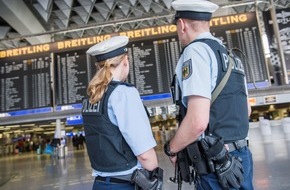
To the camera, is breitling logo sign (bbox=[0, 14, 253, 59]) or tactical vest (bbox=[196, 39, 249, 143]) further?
breitling logo sign (bbox=[0, 14, 253, 59])

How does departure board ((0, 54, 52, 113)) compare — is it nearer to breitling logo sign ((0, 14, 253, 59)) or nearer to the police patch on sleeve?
breitling logo sign ((0, 14, 253, 59))

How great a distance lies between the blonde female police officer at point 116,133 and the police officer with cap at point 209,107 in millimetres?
165

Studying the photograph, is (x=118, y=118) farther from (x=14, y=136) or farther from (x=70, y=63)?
(x=14, y=136)

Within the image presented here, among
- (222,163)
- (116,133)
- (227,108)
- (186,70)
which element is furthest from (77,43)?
(222,163)

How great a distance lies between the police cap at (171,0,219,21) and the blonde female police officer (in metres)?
0.52

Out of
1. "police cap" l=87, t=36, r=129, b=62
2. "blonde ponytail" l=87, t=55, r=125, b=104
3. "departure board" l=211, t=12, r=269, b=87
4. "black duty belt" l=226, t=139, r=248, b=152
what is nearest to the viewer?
"black duty belt" l=226, t=139, r=248, b=152

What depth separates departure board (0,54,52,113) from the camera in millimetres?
6852

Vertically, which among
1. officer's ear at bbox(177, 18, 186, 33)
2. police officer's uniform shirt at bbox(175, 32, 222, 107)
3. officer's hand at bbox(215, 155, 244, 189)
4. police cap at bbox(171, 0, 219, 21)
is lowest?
officer's hand at bbox(215, 155, 244, 189)

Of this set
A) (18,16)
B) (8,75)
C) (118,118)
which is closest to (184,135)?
(118,118)

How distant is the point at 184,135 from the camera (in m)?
1.40

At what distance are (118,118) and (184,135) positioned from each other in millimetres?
371

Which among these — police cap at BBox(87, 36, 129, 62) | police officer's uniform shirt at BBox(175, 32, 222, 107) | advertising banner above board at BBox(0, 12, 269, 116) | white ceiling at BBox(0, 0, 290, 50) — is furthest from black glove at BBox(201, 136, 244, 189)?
white ceiling at BBox(0, 0, 290, 50)

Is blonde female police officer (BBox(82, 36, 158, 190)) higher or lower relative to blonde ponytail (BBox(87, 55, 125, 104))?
lower

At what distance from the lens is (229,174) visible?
1.35 meters
